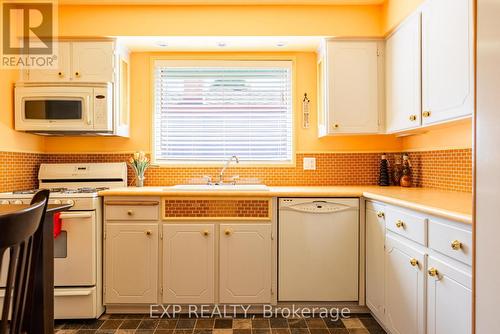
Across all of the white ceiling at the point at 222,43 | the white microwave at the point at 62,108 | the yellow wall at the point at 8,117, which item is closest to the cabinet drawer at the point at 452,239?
the white ceiling at the point at 222,43

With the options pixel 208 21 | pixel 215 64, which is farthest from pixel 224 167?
pixel 208 21

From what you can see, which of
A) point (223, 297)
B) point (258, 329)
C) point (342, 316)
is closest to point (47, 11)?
point (223, 297)

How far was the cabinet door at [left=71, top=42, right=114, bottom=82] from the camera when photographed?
104 inches

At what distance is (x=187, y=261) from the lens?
2.36 m

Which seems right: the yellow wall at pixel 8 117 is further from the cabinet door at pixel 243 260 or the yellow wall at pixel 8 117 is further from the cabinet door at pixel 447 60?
the cabinet door at pixel 447 60

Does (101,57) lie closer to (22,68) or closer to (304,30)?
(22,68)

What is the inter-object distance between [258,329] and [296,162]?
1.41 metres

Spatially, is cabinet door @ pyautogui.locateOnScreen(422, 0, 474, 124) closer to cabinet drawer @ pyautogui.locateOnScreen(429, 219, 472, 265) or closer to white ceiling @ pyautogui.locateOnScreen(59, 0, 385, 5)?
cabinet drawer @ pyautogui.locateOnScreen(429, 219, 472, 265)

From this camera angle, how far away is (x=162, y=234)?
7.76 ft

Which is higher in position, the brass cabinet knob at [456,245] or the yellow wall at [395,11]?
the yellow wall at [395,11]

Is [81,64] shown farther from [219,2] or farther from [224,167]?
[224,167]

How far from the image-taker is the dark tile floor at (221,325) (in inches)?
85.6

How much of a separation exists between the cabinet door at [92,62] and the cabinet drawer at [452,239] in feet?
8.08

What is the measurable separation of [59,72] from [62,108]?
299 millimetres
